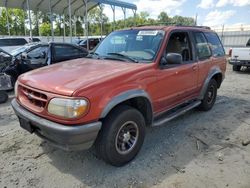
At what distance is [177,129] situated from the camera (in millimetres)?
4840

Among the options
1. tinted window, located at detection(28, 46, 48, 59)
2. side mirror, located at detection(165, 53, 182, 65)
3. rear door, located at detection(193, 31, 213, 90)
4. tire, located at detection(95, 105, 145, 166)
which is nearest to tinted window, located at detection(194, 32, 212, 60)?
rear door, located at detection(193, 31, 213, 90)

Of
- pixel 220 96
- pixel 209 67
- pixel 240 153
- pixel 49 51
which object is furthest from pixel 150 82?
pixel 49 51

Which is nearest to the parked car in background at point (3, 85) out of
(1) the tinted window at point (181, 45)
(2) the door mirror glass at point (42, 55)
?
(2) the door mirror glass at point (42, 55)

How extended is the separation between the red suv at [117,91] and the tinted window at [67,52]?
4178 millimetres

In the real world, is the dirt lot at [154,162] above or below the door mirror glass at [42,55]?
below

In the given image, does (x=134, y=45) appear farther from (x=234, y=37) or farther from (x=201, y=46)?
(x=234, y=37)

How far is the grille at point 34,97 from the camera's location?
309 cm

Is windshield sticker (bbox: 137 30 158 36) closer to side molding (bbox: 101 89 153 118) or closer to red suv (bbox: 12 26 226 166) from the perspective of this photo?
red suv (bbox: 12 26 226 166)

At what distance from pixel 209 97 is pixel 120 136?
3328 millimetres

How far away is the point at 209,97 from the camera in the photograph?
5984 mm

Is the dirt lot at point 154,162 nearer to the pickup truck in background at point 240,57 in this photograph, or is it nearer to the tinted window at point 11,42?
the pickup truck in background at point 240,57

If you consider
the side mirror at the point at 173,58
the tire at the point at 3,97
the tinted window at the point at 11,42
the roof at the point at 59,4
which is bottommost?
the tire at the point at 3,97

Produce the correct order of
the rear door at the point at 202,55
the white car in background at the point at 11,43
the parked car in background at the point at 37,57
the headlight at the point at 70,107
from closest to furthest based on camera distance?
the headlight at the point at 70,107, the rear door at the point at 202,55, the parked car in background at the point at 37,57, the white car in background at the point at 11,43

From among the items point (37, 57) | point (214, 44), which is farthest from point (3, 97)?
point (214, 44)
